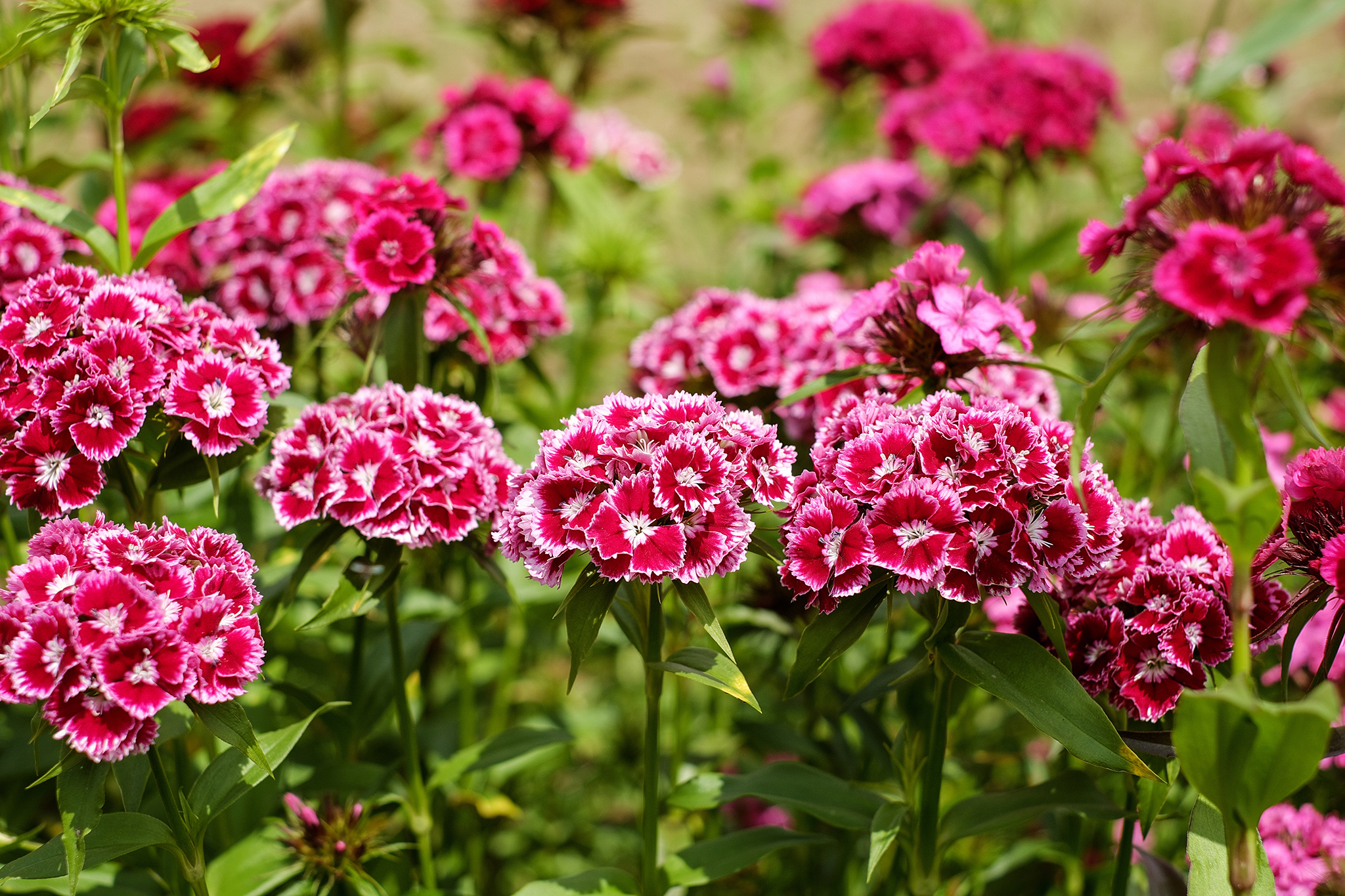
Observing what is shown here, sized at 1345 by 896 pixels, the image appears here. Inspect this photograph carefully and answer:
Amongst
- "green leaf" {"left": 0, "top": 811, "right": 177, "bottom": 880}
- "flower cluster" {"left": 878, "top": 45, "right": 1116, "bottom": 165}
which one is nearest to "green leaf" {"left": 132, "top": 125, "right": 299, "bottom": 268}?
"green leaf" {"left": 0, "top": 811, "right": 177, "bottom": 880}

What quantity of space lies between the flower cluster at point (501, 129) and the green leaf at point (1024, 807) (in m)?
2.24

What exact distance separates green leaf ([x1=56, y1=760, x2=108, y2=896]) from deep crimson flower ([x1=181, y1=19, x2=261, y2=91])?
10.8ft

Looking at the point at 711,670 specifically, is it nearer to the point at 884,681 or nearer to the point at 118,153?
the point at 884,681

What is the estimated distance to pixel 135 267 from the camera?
2.17 meters

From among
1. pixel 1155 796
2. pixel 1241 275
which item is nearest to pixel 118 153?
pixel 1241 275

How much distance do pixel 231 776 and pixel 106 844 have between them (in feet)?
0.70

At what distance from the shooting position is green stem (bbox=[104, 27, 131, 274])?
6.35 ft

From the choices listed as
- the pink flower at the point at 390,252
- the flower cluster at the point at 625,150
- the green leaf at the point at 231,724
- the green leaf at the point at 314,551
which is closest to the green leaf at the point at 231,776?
the green leaf at the point at 231,724

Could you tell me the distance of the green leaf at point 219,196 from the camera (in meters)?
2.07

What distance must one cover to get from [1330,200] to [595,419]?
3.42 feet

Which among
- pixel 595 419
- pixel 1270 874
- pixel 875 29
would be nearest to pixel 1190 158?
pixel 595 419

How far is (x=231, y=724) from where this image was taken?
1544mm

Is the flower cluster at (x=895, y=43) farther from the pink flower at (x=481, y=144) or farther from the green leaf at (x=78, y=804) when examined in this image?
the green leaf at (x=78, y=804)

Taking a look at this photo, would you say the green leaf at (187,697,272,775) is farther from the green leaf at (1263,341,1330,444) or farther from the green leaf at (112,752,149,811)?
the green leaf at (1263,341,1330,444)
